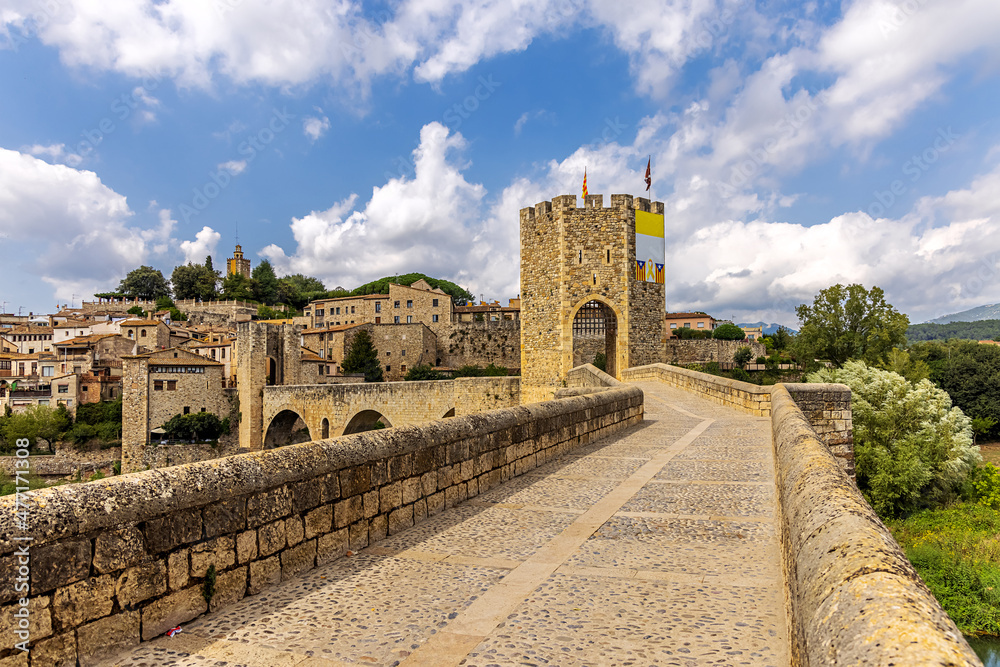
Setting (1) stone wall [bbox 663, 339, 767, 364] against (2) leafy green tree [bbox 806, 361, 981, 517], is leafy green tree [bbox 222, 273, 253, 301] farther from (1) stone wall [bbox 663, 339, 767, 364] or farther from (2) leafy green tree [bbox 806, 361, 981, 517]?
(2) leafy green tree [bbox 806, 361, 981, 517]

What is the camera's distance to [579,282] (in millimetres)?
25312

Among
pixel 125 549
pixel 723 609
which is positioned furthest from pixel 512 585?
pixel 125 549

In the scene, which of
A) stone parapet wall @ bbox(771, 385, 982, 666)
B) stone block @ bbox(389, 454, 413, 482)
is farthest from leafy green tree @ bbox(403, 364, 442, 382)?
stone parapet wall @ bbox(771, 385, 982, 666)

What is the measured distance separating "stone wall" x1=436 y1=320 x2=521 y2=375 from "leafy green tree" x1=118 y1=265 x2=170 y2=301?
2432 inches

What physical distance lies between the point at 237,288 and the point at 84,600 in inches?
3848

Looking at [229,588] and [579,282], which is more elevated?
[579,282]

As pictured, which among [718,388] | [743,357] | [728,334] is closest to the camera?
[718,388]

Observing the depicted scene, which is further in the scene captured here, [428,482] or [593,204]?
[593,204]

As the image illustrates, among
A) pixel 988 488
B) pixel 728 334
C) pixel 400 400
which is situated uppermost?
pixel 728 334

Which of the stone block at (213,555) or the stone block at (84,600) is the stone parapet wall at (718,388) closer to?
the stone block at (213,555)

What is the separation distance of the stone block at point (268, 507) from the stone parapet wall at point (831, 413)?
1122 cm

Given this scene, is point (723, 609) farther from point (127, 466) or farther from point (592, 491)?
point (127, 466)

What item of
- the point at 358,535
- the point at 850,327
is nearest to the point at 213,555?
the point at 358,535

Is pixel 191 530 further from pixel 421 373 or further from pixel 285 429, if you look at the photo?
pixel 421 373
